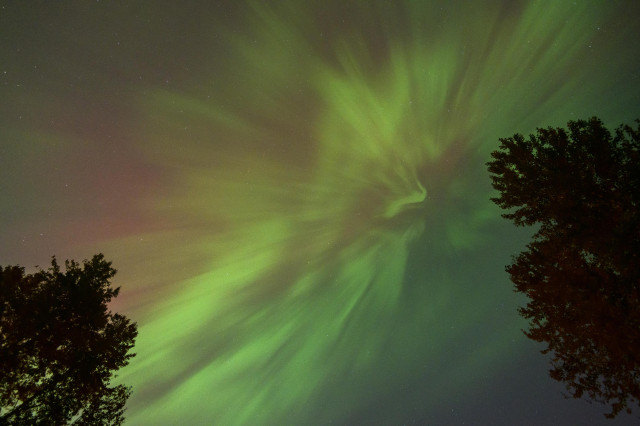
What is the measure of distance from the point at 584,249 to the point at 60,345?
23250 millimetres

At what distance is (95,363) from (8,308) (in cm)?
431

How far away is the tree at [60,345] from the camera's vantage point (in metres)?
11.8

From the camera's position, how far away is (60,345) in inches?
499

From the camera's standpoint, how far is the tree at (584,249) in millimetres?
9781

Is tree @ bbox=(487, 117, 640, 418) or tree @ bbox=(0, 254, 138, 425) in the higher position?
tree @ bbox=(0, 254, 138, 425)

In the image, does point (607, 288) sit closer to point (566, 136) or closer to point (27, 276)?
point (566, 136)

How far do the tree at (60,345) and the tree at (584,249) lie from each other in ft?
66.9

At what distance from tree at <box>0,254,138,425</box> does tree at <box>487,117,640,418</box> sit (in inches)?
803

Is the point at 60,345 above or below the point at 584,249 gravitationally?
above

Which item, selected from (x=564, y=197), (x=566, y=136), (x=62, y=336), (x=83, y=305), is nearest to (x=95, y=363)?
(x=62, y=336)

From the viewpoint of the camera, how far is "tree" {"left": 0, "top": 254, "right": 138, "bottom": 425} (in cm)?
1183

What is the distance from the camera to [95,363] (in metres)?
13.3

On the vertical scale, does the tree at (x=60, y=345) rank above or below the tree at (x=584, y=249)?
above

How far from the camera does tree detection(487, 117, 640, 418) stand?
9.78 meters
